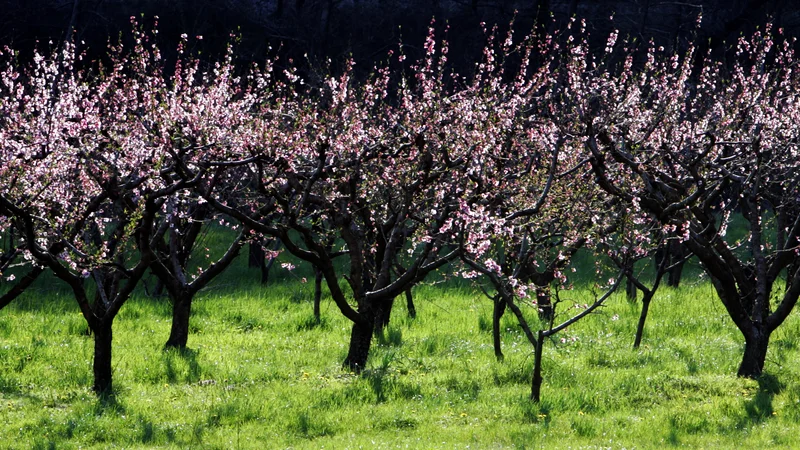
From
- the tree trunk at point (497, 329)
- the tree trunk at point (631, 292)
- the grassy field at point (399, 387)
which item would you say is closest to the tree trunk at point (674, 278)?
the tree trunk at point (631, 292)

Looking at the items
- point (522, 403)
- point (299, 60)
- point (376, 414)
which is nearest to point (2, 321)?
point (376, 414)

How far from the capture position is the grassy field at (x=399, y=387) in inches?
401

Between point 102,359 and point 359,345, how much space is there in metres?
3.83

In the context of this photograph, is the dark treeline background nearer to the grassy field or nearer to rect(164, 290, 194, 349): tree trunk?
the grassy field

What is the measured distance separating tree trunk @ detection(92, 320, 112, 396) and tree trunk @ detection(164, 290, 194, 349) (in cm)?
305

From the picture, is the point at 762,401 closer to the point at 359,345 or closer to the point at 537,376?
the point at 537,376

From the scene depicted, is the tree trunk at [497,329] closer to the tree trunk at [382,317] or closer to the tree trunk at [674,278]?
the tree trunk at [382,317]

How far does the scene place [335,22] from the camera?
34719 millimetres

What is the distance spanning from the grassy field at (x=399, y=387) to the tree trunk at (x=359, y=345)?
29 cm

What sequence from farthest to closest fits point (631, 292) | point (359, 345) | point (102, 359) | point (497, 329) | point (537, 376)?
1. point (631, 292)
2. point (497, 329)
3. point (359, 345)
4. point (102, 359)
5. point (537, 376)

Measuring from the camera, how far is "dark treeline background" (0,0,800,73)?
31.7m

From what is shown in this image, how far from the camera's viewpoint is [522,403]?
11398mm

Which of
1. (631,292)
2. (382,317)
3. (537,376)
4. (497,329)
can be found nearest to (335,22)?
(631,292)

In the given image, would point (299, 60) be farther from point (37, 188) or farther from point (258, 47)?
point (37, 188)
